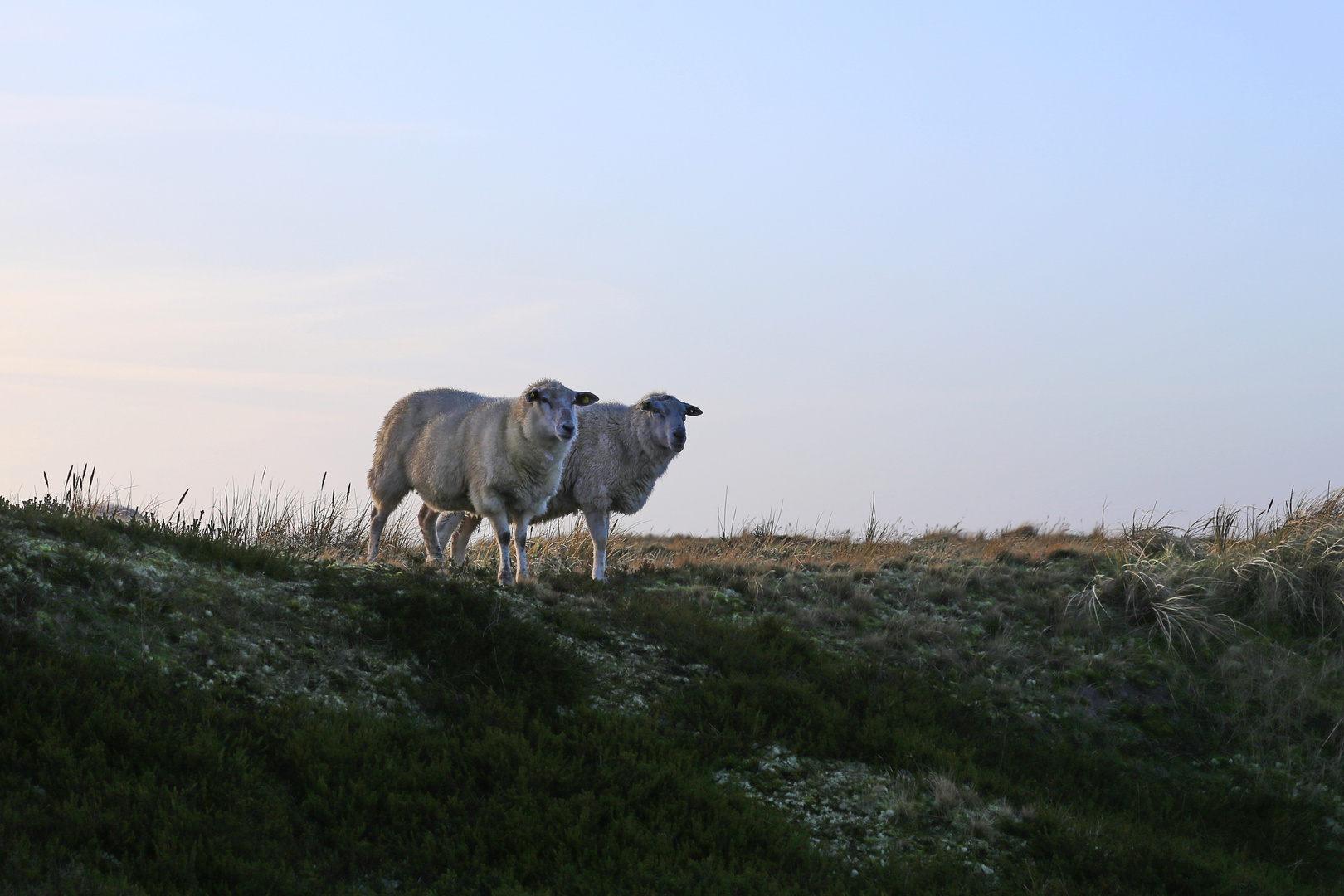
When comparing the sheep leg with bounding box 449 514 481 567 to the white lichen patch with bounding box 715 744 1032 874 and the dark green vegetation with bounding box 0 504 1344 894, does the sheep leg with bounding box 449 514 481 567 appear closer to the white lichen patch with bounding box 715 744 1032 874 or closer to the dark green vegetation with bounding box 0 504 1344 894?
the dark green vegetation with bounding box 0 504 1344 894

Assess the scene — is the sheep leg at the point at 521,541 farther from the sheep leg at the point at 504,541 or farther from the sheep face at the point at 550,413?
the sheep face at the point at 550,413

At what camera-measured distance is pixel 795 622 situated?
39.5 ft

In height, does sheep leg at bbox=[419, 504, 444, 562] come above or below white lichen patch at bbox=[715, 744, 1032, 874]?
above

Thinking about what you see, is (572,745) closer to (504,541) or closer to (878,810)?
(878,810)

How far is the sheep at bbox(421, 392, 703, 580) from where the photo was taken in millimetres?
14078

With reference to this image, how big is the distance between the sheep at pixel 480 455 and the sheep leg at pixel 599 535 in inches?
37.1

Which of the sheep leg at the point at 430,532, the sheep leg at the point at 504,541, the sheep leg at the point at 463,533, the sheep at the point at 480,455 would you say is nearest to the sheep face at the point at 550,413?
the sheep at the point at 480,455

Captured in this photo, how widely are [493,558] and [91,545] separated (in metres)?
5.82

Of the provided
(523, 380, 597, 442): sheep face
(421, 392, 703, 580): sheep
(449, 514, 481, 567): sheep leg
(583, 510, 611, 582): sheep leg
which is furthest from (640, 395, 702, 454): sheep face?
(449, 514, 481, 567): sheep leg

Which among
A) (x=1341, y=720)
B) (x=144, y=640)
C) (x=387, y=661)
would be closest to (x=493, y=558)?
(x=387, y=661)

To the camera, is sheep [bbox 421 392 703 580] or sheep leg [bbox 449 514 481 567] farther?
sheep leg [bbox 449 514 481 567]

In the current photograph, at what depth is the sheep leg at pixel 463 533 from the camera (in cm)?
1446

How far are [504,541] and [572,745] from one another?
4.50 meters

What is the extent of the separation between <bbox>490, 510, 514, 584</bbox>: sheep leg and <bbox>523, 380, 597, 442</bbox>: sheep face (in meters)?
1.01
